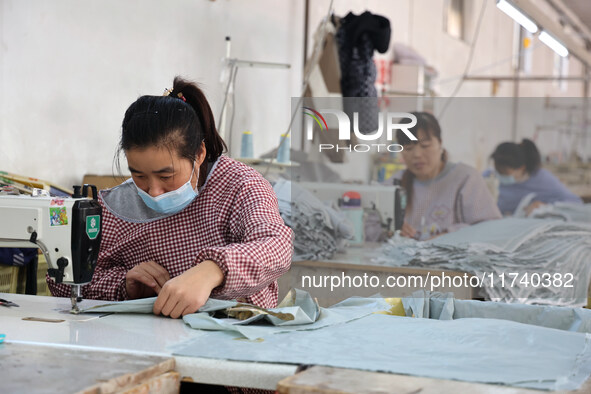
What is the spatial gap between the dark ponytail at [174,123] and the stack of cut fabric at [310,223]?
1356 mm

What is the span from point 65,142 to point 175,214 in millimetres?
1880

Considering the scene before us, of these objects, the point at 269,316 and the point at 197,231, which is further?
the point at 197,231

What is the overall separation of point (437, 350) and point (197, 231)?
2.61ft

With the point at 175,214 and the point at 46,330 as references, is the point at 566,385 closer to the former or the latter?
the point at 46,330

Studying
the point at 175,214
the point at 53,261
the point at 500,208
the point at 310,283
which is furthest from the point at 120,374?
the point at 500,208

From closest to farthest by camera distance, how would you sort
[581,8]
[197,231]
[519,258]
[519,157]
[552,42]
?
[197,231] → [519,258] → [519,157] → [552,42] → [581,8]

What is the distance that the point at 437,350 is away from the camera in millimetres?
1233

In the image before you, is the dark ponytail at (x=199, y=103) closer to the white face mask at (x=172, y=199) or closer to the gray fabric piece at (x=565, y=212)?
the white face mask at (x=172, y=199)

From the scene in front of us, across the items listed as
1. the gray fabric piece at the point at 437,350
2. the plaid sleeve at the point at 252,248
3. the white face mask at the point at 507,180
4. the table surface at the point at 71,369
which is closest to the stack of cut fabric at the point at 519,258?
the white face mask at the point at 507,180

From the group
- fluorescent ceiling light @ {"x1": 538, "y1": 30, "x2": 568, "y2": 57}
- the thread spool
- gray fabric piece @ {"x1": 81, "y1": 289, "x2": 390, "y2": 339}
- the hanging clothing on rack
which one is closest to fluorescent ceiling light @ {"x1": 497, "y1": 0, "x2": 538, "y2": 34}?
fluorescent ceiling light @ {"x1": 538, "y1": 30, "x2": 568, "y2": 57}

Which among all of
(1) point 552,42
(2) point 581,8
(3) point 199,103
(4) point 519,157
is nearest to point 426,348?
(3) point 199,103

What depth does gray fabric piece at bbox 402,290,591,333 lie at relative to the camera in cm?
165

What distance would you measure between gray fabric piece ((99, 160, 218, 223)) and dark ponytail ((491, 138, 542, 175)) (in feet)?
5.99

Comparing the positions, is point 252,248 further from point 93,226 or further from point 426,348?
Result: point 426,348
